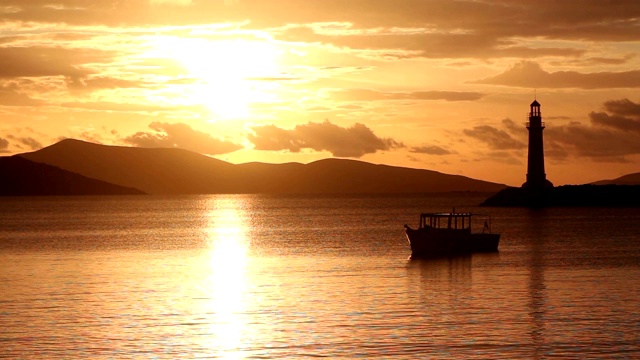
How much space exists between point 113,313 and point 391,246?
46.5 meters

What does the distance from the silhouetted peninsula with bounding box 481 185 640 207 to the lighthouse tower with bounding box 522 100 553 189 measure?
1093 inches

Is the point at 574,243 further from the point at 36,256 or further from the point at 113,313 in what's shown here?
the point at 113,313

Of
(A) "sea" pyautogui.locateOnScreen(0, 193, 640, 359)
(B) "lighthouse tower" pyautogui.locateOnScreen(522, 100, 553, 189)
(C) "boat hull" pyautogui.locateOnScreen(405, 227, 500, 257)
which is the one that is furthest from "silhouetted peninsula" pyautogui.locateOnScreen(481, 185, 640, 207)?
(C) "boat hull" pyautogui.locateOnScreen(405, 227, 500, 257)

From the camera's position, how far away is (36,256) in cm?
7512

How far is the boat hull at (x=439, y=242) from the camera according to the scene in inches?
2803

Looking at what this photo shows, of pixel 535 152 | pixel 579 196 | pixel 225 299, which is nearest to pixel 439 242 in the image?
pixel 225 299

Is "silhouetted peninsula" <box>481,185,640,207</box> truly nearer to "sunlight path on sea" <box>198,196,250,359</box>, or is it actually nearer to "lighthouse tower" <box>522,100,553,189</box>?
"lighthouse tower" <box>522,100,553,189</box>

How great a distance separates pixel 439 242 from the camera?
71438 millimetres

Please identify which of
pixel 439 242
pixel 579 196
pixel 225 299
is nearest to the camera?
pixel 225 299

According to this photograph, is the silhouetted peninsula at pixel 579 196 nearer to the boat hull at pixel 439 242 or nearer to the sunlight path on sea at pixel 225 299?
the boat hull at pixel 439 242

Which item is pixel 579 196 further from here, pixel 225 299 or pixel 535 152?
pixel 225 299

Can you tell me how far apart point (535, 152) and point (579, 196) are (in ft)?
178

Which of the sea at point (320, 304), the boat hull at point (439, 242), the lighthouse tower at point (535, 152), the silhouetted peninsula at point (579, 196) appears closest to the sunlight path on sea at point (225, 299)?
the sea at point (320, 304)

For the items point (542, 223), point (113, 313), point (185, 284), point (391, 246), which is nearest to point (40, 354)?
point (113, 313)
